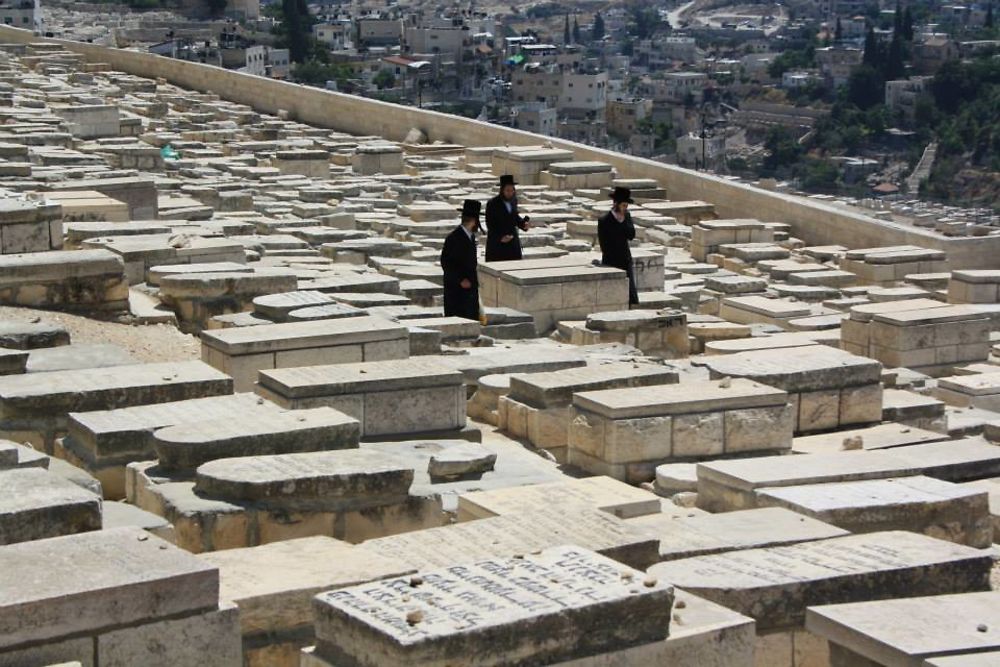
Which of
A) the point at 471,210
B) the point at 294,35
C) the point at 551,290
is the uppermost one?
the point at 471,210

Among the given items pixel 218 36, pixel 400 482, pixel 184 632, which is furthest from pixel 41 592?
pixel 218 36

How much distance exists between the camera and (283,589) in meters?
4.59

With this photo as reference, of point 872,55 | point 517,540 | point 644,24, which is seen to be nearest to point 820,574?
point 517,540

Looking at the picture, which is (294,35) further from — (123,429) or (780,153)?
(123,429)

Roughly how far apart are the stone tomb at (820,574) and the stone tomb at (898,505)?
0.47 meters

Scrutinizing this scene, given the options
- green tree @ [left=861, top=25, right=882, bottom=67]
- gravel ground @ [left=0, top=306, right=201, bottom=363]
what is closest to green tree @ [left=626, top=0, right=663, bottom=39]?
green tree @ [left=861, top=25, right=882, bottom=67]

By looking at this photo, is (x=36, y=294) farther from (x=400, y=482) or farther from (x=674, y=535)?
(x=674, y=535)

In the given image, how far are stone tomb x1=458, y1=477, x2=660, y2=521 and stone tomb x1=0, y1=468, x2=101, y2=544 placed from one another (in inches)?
52.1

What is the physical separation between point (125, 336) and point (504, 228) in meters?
3.38

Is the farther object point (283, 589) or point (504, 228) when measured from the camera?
point (504, 228)

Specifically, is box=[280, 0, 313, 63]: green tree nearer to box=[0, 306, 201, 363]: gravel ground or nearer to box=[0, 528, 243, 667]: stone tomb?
box=[0, 306, 201, 363]: gravel ground

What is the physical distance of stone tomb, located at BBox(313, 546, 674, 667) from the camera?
13.0ft

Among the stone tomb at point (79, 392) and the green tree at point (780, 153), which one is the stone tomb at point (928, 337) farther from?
the green tree at point (780, 153)

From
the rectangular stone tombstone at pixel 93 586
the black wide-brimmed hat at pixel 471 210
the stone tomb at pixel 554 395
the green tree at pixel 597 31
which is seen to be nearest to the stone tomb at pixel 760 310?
the black wide-brimmed hat at pixel 471 210
